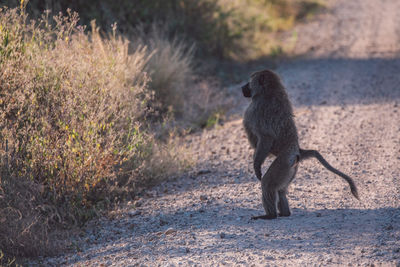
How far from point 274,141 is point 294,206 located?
0.92m

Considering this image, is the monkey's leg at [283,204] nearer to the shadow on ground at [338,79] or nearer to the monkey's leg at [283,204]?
the monkey's leg at [283,204]

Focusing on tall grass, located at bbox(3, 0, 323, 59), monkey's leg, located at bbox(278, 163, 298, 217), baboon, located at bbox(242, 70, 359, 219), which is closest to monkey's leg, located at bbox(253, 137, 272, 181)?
baboon, located at bbox(242, 70, 359, 219)

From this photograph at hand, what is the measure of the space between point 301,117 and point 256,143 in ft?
13.3

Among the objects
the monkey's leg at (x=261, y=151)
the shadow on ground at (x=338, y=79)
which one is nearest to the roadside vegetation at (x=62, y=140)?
the monkey's leg at (x=261, y=151)

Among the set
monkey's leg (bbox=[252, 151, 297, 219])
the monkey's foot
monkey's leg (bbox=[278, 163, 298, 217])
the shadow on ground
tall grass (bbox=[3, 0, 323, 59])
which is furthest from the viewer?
tall grass (bbox=[3, 0, 323, 59])

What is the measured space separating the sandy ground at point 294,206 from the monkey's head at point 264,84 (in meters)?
1.37

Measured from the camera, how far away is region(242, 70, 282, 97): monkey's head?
18.9ft

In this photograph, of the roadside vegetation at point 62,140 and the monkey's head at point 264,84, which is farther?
the monkey's head at point 264,84

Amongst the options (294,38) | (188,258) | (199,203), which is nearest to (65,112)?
(199,203)

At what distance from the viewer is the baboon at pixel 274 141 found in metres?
5.46

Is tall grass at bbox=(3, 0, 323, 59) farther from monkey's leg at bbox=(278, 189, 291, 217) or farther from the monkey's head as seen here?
monkey's leg at bbox=(278, 189, 291, 217)

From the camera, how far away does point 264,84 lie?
578cm

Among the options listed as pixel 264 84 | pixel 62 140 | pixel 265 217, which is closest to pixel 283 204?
pixel 265 217

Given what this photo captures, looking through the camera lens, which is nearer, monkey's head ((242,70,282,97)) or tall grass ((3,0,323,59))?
monkey's head ((242,70,282,97))
